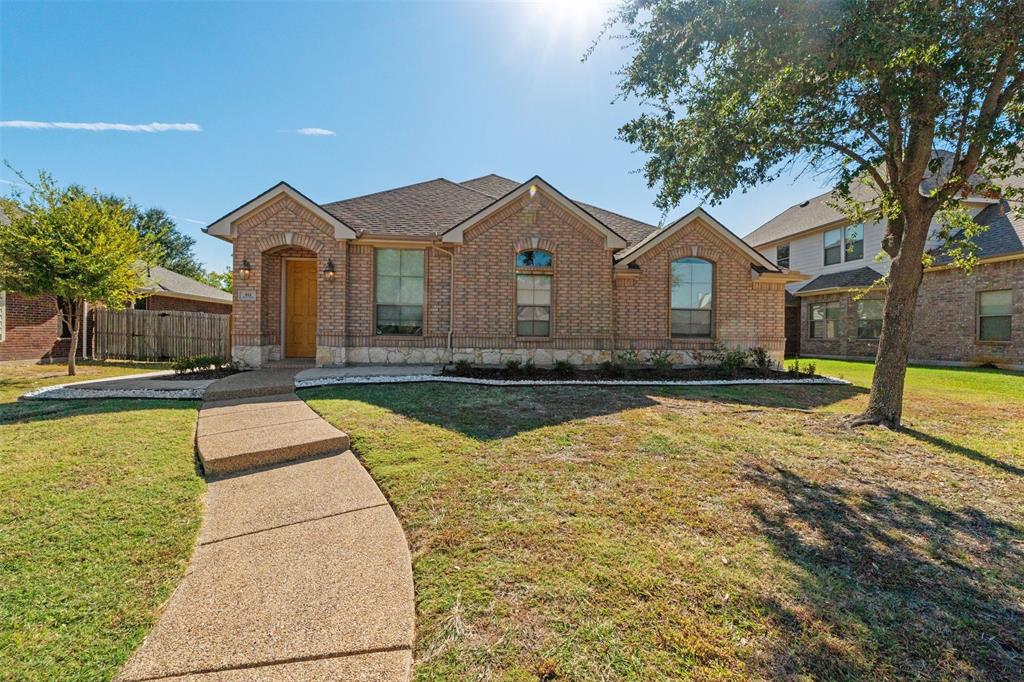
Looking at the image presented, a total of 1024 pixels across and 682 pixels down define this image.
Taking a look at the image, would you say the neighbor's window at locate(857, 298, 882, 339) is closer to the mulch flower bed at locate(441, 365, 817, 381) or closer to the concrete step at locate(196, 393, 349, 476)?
the mulch flower bed at locate(441, 365, 817, 381)

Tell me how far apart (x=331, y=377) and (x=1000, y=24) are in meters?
10.1

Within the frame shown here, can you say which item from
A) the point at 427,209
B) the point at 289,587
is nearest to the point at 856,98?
the point at 289,587

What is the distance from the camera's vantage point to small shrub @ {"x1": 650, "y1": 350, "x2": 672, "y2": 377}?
9760mm

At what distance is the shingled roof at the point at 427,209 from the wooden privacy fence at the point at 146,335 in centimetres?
712

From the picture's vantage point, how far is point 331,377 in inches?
332

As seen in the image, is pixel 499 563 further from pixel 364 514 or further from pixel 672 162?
pixel 672 162

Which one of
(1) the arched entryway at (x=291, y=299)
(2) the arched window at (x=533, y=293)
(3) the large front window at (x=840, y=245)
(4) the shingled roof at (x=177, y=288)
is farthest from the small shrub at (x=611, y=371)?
(4) the shingled roof at (x=177, y=288)

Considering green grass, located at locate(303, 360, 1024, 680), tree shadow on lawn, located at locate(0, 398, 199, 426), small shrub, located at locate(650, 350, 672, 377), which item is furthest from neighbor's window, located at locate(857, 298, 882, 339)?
tree shadow on lawn, located at locate(0, 398, 199, 426)

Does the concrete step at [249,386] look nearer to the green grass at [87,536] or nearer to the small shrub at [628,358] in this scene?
the green grass at [87,536]

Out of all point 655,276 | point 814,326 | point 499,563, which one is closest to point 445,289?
point 655,276

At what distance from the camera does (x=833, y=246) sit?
1936 cm

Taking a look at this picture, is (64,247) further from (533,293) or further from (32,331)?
(533,293)

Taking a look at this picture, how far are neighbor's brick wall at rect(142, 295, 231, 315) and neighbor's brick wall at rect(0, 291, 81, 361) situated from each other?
2522 mm

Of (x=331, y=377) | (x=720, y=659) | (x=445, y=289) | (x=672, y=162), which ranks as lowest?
(x=720, y=659)
